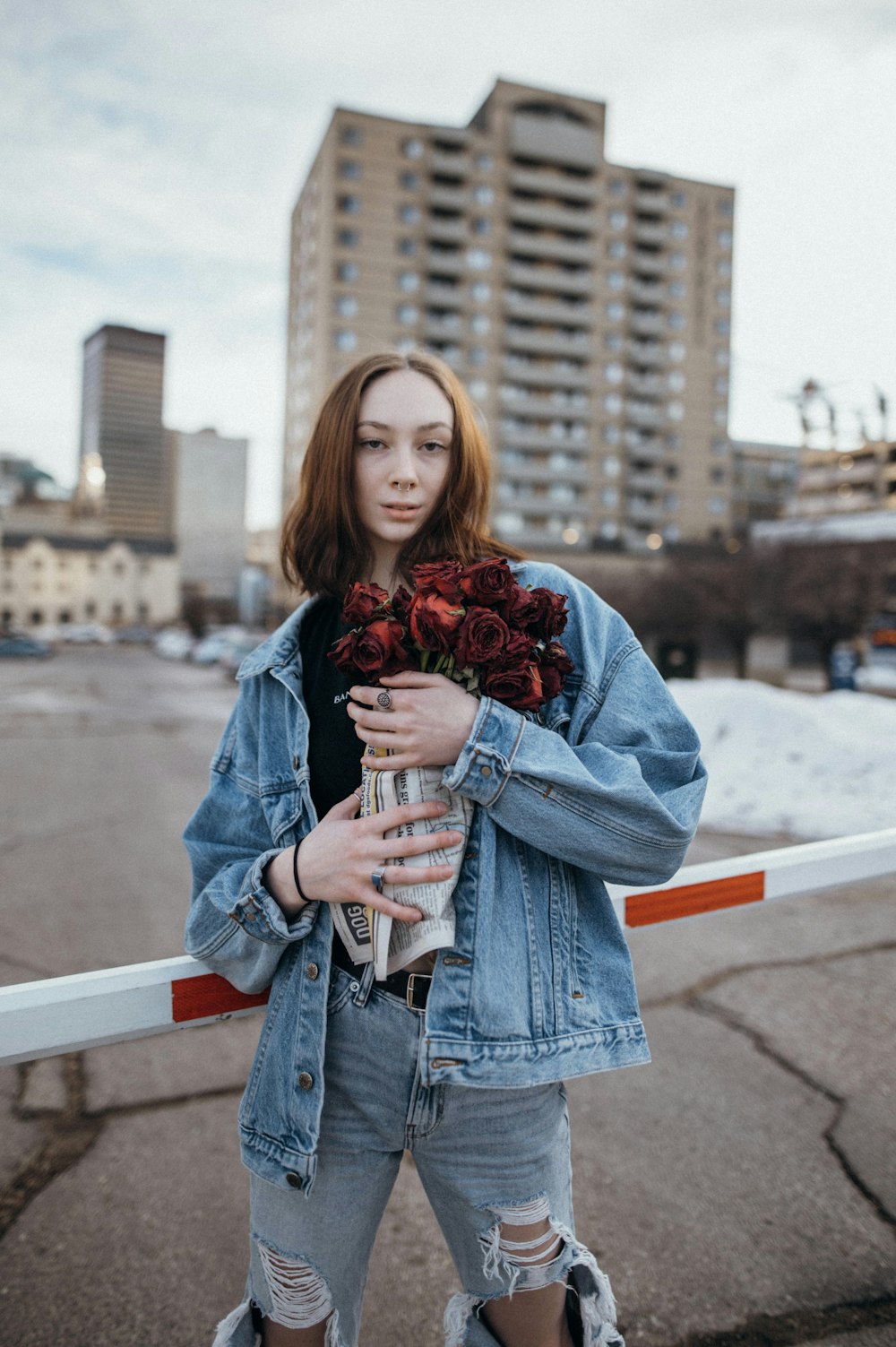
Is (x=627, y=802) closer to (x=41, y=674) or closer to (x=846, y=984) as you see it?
(x=846, y=984)

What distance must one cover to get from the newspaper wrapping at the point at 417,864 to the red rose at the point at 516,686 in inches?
5.8

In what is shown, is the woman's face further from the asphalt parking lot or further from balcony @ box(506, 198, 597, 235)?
balcony @ box(506, 198, 597, 235)

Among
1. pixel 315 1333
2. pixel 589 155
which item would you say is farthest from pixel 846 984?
pixel 589 155

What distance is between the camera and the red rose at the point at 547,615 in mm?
1138

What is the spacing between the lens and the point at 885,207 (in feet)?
19.7

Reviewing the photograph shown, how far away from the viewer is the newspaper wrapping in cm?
112

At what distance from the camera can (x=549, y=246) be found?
211ft

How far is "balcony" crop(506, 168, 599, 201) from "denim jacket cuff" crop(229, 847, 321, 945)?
74.3m

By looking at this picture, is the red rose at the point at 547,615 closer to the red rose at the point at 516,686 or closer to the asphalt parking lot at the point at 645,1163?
the red rose at the point at 516,686

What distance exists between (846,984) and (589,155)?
76410 mm

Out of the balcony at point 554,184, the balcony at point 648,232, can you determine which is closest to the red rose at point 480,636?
A: the balcony at point 554,184

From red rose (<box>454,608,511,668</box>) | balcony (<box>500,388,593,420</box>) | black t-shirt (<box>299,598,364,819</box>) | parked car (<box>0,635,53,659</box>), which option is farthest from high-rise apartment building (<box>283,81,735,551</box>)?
red rose (<box>454,608,511,668</box>)

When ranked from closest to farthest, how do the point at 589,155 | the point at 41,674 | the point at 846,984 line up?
1. the point at 846,984
2. the point at 41,674
3. the point at 589,155

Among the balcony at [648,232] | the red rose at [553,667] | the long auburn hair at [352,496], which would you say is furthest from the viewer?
the balcony at [648,232]
